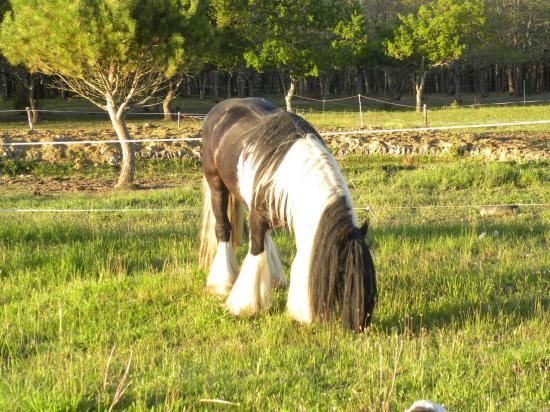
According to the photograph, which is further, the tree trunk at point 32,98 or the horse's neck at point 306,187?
the tree trunk at point 32,98

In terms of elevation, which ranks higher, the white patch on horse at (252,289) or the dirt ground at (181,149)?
the dirt ground at (181,149)

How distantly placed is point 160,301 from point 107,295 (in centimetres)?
51

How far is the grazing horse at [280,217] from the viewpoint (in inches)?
173

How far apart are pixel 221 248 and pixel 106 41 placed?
9136 mm

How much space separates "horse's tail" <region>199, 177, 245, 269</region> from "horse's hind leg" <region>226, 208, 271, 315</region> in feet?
4.20

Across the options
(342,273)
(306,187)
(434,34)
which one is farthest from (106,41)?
(434,34)

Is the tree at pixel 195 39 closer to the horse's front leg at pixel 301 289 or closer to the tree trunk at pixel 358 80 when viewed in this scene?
the horse's front leg at pixel 301 289

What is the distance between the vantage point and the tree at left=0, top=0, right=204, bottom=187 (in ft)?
44.9

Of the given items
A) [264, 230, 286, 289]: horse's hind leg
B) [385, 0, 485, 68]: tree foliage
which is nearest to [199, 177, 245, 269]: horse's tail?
[264, 230, 286, 289]: horse's hind leg

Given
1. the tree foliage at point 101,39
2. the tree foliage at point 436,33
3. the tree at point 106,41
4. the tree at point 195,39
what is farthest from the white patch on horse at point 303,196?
the tree foliage at point 436,33

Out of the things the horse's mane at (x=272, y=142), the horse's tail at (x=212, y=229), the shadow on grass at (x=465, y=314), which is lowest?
the shadow on grass at (x=465, y=314)

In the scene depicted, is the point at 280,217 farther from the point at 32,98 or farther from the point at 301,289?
the point at 32,98

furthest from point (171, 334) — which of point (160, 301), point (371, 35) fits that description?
point (371, 35)

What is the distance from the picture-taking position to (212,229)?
6.70 meters
